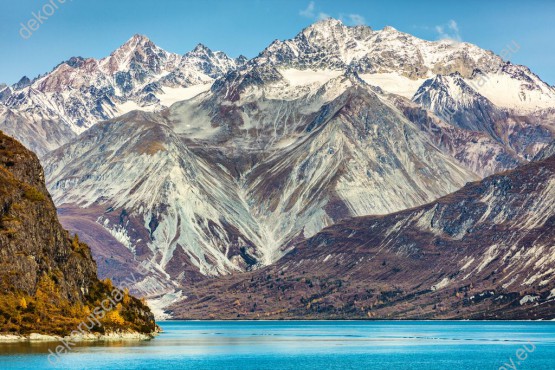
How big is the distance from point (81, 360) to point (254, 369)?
31692mm

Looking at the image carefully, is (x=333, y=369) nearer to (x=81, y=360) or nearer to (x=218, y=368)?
(x=218, y=368)

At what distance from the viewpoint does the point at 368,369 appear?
198000mm

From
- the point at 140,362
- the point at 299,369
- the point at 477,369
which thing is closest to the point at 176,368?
the point at 140,362

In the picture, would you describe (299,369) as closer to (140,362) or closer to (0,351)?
(140,362)

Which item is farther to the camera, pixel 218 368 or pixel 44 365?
pixel 218 368

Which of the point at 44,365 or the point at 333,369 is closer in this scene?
the point at 44,365

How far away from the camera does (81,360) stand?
19538 centimetres

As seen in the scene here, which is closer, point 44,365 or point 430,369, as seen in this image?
point 44,365

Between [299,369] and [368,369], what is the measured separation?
12.8 m

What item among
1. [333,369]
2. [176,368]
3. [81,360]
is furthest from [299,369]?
[81,360]

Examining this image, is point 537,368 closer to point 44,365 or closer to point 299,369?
point 299,369

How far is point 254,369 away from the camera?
652 ft

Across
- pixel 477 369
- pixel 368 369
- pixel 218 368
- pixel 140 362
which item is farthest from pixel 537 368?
pixel 140 362

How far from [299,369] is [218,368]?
15.1 metres
